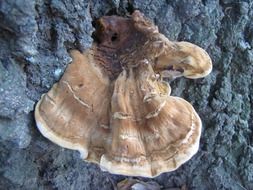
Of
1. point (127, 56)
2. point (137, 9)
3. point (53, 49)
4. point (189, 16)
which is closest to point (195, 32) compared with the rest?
point (189, 16)

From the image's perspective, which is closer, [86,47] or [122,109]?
[122,109]

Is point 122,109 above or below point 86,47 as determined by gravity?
below

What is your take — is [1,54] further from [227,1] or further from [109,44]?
[227,1]
